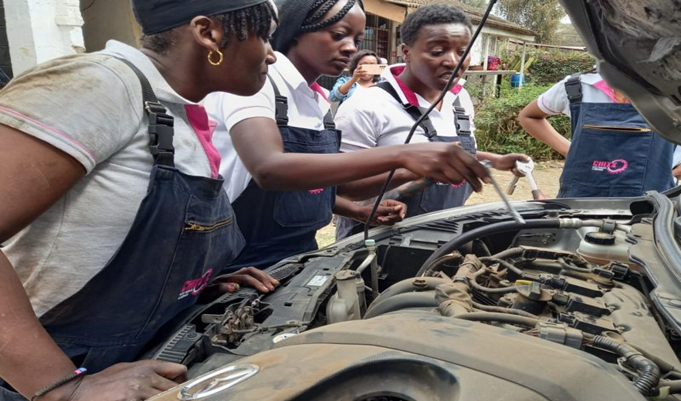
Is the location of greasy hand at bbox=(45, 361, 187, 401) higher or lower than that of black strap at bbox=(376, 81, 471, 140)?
lower

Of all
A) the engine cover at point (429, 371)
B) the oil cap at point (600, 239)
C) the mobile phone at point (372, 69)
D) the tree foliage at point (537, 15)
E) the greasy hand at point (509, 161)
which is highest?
the tree foliage at point (537, 15)

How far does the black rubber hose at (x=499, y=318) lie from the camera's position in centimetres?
107

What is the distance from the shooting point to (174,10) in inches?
47.6

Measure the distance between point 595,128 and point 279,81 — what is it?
1.84 meters

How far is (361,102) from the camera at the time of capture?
257 centimetres

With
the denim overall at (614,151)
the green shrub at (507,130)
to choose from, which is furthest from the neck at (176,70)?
the green shrub at (507,130)

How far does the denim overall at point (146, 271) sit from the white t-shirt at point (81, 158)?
27 mm

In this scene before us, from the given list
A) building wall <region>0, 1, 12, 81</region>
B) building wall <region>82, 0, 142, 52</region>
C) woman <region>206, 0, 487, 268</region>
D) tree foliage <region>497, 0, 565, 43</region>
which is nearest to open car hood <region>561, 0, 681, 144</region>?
woman <region>206, 0, 487, 268</region>

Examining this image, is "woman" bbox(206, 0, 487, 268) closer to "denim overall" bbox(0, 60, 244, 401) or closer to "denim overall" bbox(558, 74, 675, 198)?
"denim overall" bbox(0, 60, 244, 401)

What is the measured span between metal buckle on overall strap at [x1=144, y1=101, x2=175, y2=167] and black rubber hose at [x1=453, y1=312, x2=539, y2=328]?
777 millimetres

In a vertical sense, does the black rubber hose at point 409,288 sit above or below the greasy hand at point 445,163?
below

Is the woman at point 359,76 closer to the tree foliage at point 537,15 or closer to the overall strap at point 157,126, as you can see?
the overall strap at point 157,126

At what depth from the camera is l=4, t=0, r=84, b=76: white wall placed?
16.3 feet

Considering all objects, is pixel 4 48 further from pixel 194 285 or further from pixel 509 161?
pixel 509 161
